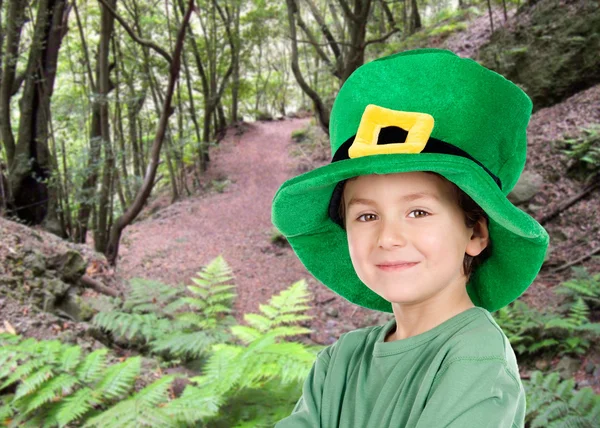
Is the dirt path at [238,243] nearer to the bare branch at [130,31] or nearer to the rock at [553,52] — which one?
the bare branch at [130,31]

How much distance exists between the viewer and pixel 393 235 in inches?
40.3

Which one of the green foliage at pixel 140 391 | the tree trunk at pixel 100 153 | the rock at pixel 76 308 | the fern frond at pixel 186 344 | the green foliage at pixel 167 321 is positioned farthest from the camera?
the tree trunk at pixel 100 153

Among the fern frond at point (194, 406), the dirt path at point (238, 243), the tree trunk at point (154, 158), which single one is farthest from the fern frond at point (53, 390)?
the tree trunk at point (154, 158)

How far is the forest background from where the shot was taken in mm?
2727

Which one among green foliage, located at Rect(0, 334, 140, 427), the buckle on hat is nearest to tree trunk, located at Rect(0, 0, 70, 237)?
green foliage, located at Rect(0, 334, 140, 427)

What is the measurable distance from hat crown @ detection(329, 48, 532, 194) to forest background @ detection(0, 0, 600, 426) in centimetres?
180

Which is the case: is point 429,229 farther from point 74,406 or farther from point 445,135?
point 74,406

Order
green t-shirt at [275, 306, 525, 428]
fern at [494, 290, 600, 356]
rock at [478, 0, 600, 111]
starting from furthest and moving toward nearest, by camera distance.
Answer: rock at [478, 0, 600, 111]
fern at [494, 290, 600, 356]
green t-shirt at [275, 306, 525, 428]

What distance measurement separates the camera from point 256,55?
20656 mm

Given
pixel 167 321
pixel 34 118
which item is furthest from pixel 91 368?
pixel 34 118

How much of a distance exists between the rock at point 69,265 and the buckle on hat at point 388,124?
4.81 m

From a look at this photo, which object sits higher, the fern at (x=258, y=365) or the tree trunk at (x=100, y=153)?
the tree trunk at (x=100, y=153)

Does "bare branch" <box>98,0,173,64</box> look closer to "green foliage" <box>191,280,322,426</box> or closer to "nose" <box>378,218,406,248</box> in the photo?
"green foliage" <box>191,280,322,426</box>

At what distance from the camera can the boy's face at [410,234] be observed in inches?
40.4
